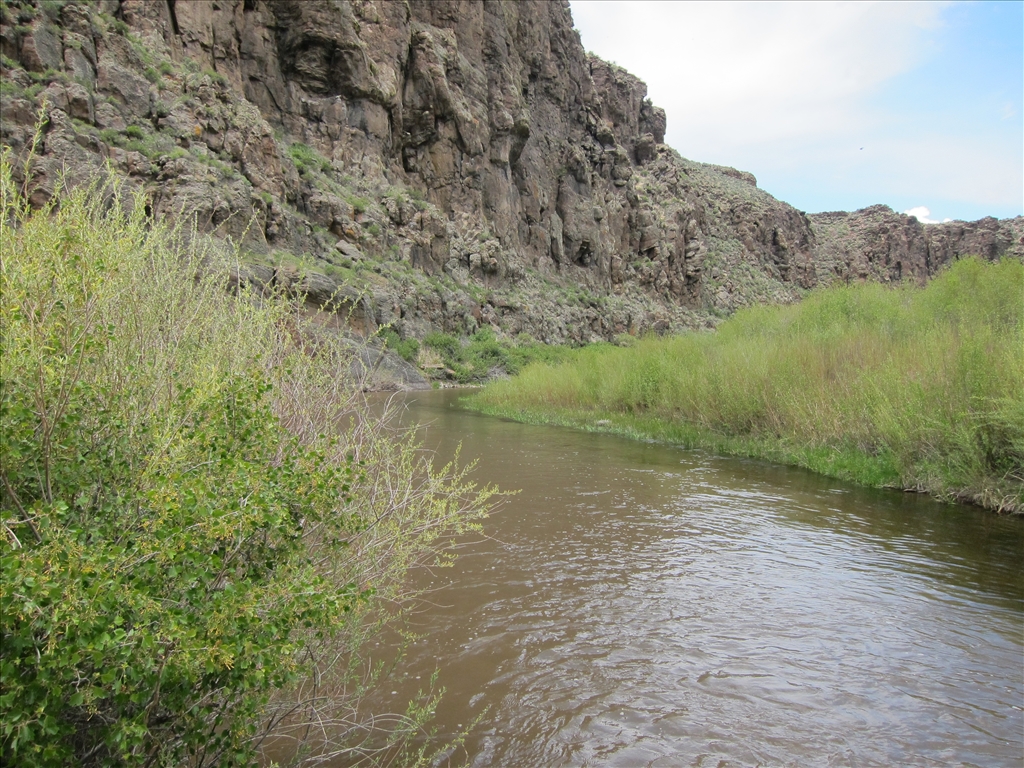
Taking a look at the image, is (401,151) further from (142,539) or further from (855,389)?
(142,539)

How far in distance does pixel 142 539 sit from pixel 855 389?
474 inches

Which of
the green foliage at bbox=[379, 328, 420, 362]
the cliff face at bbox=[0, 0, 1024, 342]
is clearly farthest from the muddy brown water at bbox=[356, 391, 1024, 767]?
the green foliage at bbox=[379, 328, 420, 362]

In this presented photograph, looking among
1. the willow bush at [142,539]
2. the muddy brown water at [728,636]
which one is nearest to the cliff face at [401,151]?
the willow bush at [142,539]

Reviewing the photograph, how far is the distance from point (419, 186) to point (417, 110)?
539 cm

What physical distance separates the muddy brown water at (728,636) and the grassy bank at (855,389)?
1.12 meters

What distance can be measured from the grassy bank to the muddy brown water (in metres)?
1.12

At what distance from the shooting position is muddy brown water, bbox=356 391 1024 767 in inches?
133

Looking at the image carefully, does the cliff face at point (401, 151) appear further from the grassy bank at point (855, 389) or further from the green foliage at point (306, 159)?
the grassy bank at point (855, 389)

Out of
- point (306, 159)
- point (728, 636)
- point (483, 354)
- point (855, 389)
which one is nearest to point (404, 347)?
point (483, 354)

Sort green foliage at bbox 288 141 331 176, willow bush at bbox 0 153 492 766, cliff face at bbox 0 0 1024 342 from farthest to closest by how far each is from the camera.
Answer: green foliage at bbox 288 141 331 176
cliff face at bbox 0 0 1024 342
willow bush at bbox 0 153 492 766

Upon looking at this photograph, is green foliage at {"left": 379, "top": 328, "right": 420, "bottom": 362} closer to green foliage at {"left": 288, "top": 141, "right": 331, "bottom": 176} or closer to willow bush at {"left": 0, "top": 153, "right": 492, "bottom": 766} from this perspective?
green foliage at {"left": 288, "top": 141, "right": 331, "bottom": 176}

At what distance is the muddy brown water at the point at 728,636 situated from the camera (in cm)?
338

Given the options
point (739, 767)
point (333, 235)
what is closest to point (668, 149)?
point (333, 235)

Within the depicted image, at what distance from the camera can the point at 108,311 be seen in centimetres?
278
